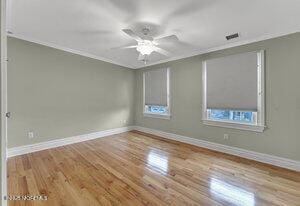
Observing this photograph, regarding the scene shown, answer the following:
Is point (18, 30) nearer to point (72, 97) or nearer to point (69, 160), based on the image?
point (72, 97)

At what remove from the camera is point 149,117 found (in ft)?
17.3

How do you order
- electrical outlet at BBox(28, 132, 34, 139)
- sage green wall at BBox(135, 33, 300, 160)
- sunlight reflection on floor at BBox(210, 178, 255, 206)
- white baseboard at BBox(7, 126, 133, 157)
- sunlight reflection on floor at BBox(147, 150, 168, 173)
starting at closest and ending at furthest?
sunlight reflection on floor at BBox(210, 178, 255, 206) → sage green wall at BBox(135, 33, 300, 160) → sunlight reflection on floor at BBox(147, 150, 168, 173) → white baseboard at BBox(7, 126, 133, 157) → electrical outlet at BBox(28, 132, 34, 139)

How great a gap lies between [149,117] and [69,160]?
2710mm

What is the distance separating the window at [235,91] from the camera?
303 cm

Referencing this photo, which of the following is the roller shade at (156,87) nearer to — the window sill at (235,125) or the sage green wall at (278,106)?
the sage green wall at (278,106)

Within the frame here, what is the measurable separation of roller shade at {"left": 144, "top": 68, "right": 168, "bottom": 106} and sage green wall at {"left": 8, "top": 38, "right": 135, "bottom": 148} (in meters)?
0.81

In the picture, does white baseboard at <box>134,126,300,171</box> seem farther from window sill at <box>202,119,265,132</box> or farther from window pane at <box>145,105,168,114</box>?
window pane at <box>145,105,168,114</box>

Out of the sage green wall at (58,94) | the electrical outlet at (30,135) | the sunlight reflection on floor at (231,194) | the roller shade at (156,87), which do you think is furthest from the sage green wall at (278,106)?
the electrical outlet at (30,135)

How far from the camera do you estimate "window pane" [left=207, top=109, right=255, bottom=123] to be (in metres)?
3.23

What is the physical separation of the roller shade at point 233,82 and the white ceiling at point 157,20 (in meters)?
0.35

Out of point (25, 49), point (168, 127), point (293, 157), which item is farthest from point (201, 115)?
point (25, 49)

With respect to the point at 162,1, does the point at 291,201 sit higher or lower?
lower

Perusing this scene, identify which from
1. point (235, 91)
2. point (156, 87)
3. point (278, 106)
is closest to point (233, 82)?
point (235, 91)

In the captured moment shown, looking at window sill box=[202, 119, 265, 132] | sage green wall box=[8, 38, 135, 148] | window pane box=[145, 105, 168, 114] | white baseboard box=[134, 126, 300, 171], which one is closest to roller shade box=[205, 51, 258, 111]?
window sill box=[202, 119, 265, 132]
